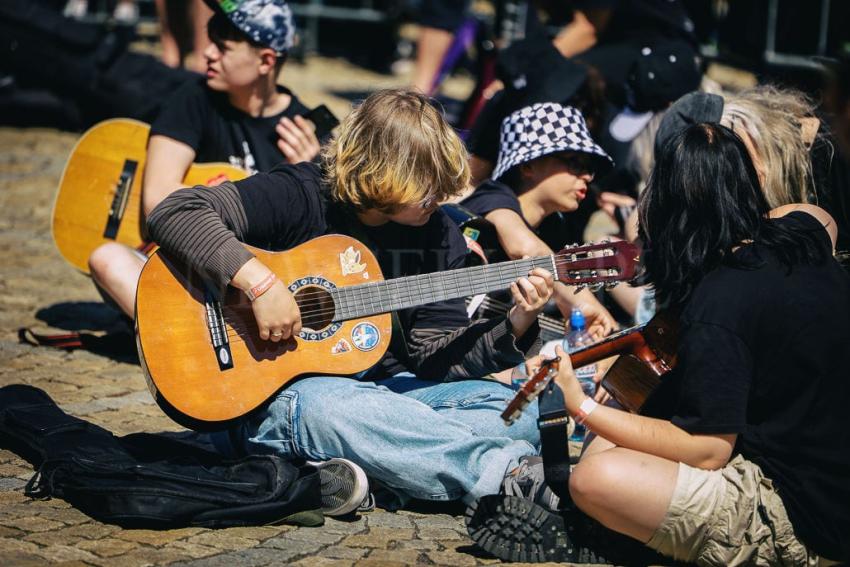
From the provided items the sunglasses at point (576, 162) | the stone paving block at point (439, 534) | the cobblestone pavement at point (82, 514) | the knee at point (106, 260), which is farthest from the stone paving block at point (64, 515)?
the sunglasses at point (576, 162)

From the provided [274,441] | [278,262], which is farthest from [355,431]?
[278,262]

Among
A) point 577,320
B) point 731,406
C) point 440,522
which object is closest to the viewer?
point 731,406

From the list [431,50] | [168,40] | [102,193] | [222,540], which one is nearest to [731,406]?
[222,540]

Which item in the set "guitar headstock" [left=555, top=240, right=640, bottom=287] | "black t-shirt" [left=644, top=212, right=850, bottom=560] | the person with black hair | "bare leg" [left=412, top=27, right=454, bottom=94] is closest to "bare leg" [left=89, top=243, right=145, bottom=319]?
"guitar headstock" [left=555, top=240, right=640, bottom=287]

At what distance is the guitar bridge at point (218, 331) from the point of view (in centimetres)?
337

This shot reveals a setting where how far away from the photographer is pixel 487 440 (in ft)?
11.3

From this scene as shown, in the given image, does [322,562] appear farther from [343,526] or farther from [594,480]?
[594,480]

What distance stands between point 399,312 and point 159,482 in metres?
1.03

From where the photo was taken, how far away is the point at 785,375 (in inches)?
113

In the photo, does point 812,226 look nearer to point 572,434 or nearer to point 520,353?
point 520,353

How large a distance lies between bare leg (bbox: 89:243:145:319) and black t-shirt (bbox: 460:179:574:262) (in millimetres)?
1407

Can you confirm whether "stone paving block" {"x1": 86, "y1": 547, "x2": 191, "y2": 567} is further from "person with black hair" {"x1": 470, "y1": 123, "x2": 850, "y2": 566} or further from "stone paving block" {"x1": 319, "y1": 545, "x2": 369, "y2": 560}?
"person with black hair" {"x1": 470, "y1": 123, "x2": 850, "y2": 566}

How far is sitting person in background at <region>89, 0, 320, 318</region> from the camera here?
4.65m

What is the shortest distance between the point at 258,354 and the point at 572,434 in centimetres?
153
